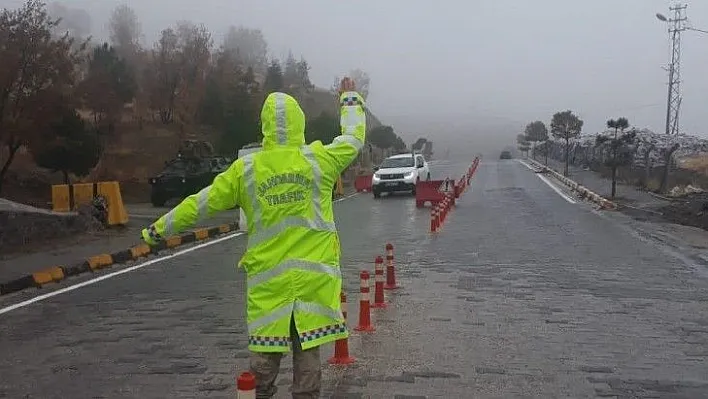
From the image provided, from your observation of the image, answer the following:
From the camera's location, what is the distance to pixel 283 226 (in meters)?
4.15

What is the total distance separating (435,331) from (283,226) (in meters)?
3.87

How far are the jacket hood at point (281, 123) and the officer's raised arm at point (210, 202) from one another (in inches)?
8.6

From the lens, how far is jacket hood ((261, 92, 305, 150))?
13.8 feet

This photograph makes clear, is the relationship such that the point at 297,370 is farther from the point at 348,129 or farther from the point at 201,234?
the point at 201,234

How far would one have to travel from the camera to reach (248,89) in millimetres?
42688

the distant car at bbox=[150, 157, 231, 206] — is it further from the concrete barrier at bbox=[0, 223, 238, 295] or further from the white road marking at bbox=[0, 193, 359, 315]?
the concrete barrier at bbox=[0, 223, 238, 295]

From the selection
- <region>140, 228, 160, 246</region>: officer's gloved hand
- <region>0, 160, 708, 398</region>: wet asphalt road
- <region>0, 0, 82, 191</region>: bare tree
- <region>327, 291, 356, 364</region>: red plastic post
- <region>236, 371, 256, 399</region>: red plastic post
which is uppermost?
<region>0, 0, 82, 191</region>: bare tree

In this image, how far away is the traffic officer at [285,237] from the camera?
162 inches

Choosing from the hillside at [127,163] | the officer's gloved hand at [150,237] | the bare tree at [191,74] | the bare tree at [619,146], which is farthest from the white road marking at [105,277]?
the bare tree at [191,74]

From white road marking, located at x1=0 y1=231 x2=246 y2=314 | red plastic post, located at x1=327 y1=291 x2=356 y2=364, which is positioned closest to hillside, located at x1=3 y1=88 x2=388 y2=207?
white road marking, located at x1=0 y1=231 x2=246 y2=314

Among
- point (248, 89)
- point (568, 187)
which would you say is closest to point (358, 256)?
point (568, 187)

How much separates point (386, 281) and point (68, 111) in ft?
60.1

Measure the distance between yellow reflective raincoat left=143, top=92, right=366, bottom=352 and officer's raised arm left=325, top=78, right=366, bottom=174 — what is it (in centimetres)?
7

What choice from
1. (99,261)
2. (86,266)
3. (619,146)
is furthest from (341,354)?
(619,146)
